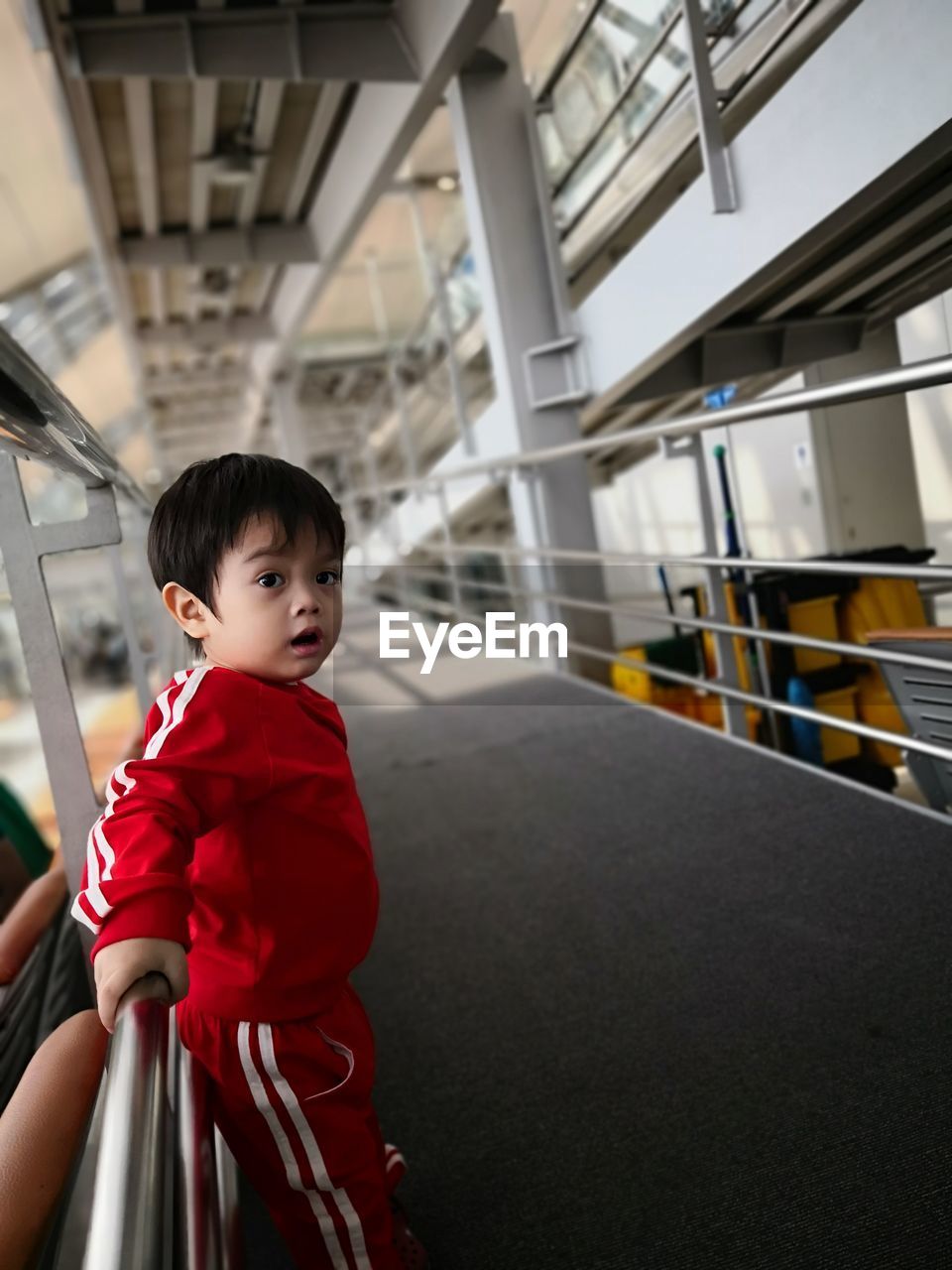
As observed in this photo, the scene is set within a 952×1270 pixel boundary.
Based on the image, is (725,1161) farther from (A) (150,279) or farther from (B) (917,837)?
(A) (150,279)

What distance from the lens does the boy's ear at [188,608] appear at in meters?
0.92

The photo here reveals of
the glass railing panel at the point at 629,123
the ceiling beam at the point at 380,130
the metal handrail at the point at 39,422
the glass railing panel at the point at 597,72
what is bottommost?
the metal handrail at the point at 39,422

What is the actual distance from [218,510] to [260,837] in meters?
0.30

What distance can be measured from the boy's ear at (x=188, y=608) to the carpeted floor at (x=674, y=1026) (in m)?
0.75

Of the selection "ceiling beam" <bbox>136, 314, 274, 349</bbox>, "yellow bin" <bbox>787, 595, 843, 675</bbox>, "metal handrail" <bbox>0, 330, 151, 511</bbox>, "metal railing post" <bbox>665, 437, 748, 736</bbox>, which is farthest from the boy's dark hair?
"ceiling beam" <bbox>136, 314, 274, 349</bbox>

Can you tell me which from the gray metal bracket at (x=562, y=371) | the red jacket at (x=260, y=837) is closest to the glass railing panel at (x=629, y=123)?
the gray metal bracket at (x=562, y=371)

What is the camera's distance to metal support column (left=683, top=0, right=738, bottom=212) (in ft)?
9.05

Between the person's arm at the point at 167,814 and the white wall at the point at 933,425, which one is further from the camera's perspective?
the white wall at the point at 933,425

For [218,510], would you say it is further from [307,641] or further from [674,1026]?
[674,1026]

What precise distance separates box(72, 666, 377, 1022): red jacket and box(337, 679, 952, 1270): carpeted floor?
0.43m

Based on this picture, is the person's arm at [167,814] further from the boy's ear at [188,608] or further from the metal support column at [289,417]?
the metal support column at [289,417]

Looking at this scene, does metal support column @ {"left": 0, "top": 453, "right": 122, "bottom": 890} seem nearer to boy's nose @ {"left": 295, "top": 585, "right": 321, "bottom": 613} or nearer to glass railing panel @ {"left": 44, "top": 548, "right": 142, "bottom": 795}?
boy's nose @ {"left": 295, "top": 585, "right": 321, "bottom": 613}

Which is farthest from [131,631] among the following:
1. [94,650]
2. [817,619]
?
[94,650]

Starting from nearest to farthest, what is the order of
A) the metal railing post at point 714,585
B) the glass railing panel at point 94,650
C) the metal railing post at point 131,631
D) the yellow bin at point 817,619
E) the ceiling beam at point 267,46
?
the metal railing post at point 131,631 < the metal railing post at point 714,585 < the yellow bin at point 817,619 < the ceiling beam at point 267,46 < the glass railing panel at point 94,650
